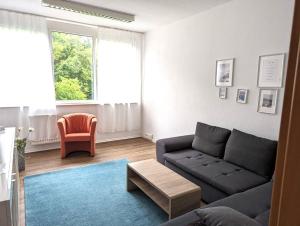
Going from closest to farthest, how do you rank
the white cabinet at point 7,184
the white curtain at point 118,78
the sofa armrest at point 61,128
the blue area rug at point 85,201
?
the white cabinet at point 7,184 < the blue area rug at point 85,201 < the sofa armrest at point 61,128 < the white curtain at point 118,78

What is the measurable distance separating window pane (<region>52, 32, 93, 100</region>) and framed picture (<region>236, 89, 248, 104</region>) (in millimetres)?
3248

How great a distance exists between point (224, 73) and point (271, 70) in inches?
28.1

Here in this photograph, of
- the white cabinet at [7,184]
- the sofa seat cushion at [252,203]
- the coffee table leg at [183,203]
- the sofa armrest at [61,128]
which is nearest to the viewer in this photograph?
the white cabinet at [7,184]

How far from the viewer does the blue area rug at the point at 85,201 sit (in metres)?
2.22

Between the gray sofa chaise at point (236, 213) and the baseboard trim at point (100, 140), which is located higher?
the gray sofa chaise at point (236, 213)

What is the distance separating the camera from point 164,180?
2.30 meters

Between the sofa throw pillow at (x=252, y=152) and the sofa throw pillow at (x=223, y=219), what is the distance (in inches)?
51.1

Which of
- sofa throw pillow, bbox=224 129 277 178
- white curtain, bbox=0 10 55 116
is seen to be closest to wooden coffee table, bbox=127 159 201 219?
sofa throw pillow, bbox=224 129 277 178

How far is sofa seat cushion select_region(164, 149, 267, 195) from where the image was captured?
7.35 feet

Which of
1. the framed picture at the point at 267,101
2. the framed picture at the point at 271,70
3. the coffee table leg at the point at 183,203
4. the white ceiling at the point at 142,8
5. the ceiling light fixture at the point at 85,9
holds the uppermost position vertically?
the white ceiling at the point at 142,8

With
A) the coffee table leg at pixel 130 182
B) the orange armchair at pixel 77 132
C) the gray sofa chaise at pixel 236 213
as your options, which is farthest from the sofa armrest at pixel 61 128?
the gray sofa chaise at pixel 236 213

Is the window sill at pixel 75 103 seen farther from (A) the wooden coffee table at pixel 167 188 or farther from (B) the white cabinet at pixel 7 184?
(A) the wooden coffee table at pixel 167 188

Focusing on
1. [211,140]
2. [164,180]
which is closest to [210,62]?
[211,140]

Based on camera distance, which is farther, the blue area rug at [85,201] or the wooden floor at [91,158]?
the wooden floor at [91,158]
